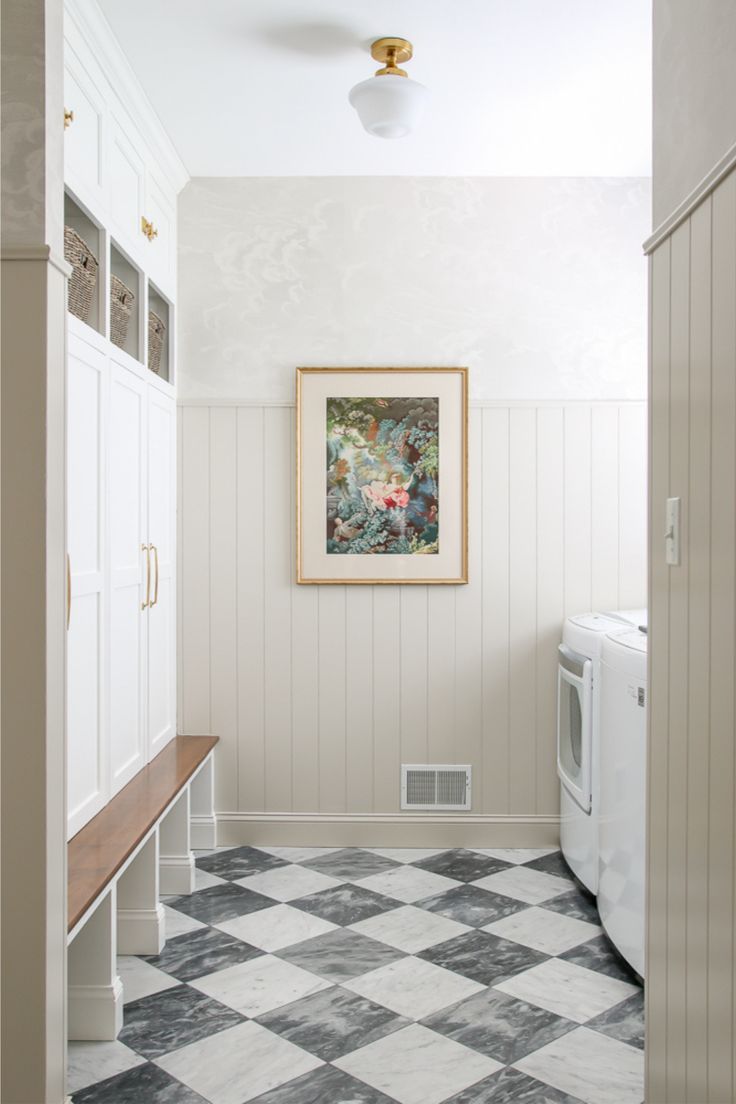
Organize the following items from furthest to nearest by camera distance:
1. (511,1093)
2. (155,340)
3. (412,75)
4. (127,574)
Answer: (155,340)
(127,574)
(412,75)
(511,1093)

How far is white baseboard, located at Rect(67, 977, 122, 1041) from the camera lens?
2277mm

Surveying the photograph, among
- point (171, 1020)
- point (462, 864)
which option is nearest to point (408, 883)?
point (462, 864)

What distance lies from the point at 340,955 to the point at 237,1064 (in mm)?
623

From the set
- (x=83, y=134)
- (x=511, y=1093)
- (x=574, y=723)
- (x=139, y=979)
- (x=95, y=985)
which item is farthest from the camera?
(x=574, y=723)

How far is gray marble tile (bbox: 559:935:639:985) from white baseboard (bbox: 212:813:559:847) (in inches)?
33.3

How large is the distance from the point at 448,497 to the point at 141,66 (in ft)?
5.96

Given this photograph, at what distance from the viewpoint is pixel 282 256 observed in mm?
Result: 3701

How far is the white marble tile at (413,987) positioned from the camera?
246 cm

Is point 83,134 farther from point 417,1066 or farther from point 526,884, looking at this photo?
point 526,884

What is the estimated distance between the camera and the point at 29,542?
5.76 feet

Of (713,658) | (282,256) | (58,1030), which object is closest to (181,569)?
(282,256)

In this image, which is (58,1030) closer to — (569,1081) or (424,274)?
(569,1081)

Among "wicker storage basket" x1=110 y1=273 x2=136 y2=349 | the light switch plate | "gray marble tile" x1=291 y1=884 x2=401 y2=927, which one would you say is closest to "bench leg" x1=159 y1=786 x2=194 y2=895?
"gray marble tile" x1=291 y1=884 x2=401 y2=927

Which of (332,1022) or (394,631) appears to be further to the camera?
(394,631)
